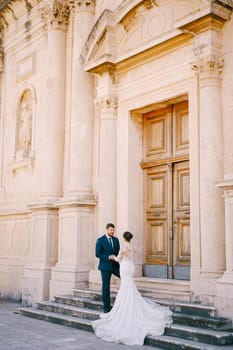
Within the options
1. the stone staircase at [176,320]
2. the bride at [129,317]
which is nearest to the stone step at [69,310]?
the stone staircase at [176,320]

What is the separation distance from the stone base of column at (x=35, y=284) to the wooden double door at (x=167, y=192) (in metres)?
2.37

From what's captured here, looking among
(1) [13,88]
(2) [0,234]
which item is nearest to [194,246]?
(2) [0,234]

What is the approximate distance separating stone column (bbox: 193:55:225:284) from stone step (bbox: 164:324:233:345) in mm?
866

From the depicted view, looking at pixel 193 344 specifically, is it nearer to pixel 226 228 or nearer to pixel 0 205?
pixel 226 228

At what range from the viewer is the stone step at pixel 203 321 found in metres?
6.77

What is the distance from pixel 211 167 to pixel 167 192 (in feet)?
5.86

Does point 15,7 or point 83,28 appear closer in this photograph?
point 83,28

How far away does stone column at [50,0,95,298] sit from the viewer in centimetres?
1008

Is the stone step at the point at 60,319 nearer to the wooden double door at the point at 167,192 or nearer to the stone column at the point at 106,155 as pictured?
the stone column at the point at 106,155

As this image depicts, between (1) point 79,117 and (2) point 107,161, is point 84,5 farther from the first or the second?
(2) point 107,161

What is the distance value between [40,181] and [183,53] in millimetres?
4725

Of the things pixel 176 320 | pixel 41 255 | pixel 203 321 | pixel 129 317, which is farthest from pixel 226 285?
pixel 41 255

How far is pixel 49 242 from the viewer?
428 inches

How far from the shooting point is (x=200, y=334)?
6559mm
